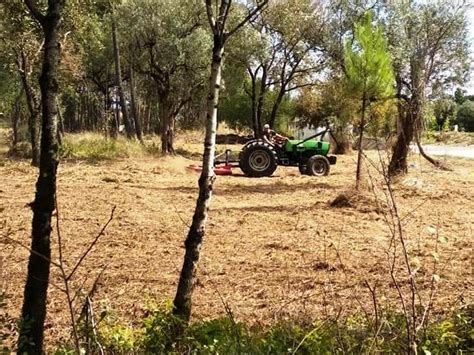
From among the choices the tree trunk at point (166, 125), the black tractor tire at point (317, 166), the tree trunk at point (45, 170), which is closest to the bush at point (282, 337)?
the tree trunk at point (45, 170)

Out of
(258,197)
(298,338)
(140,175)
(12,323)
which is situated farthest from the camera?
(140,175)

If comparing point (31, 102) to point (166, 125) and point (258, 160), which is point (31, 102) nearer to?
point (166, 125)

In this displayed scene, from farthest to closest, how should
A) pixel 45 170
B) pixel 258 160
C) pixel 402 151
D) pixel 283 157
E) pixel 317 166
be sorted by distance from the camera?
pixel 283 157
pixel 317 166
pixel 258 160
pixel 402 151
pixel 45 170

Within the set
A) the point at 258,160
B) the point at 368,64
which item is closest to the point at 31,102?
the point at 258,160

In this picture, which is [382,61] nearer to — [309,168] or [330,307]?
[309,168]

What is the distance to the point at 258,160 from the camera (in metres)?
16.4

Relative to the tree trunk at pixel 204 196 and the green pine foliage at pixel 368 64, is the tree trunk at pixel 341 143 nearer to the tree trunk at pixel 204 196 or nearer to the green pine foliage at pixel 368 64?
the green pine foliage at pixel 368 64

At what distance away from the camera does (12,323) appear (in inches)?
170

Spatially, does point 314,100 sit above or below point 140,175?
above

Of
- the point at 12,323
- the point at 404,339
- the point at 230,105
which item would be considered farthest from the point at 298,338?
the point at 230,105

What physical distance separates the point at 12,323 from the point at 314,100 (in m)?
28.4

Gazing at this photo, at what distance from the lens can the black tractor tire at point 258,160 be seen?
53.2 ft

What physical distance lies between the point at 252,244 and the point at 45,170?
4.67 m

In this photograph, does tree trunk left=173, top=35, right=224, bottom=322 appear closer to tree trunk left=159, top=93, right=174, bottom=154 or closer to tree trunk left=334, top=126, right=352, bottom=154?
tree trunk left=159, top=93, right=174, bottom=154
